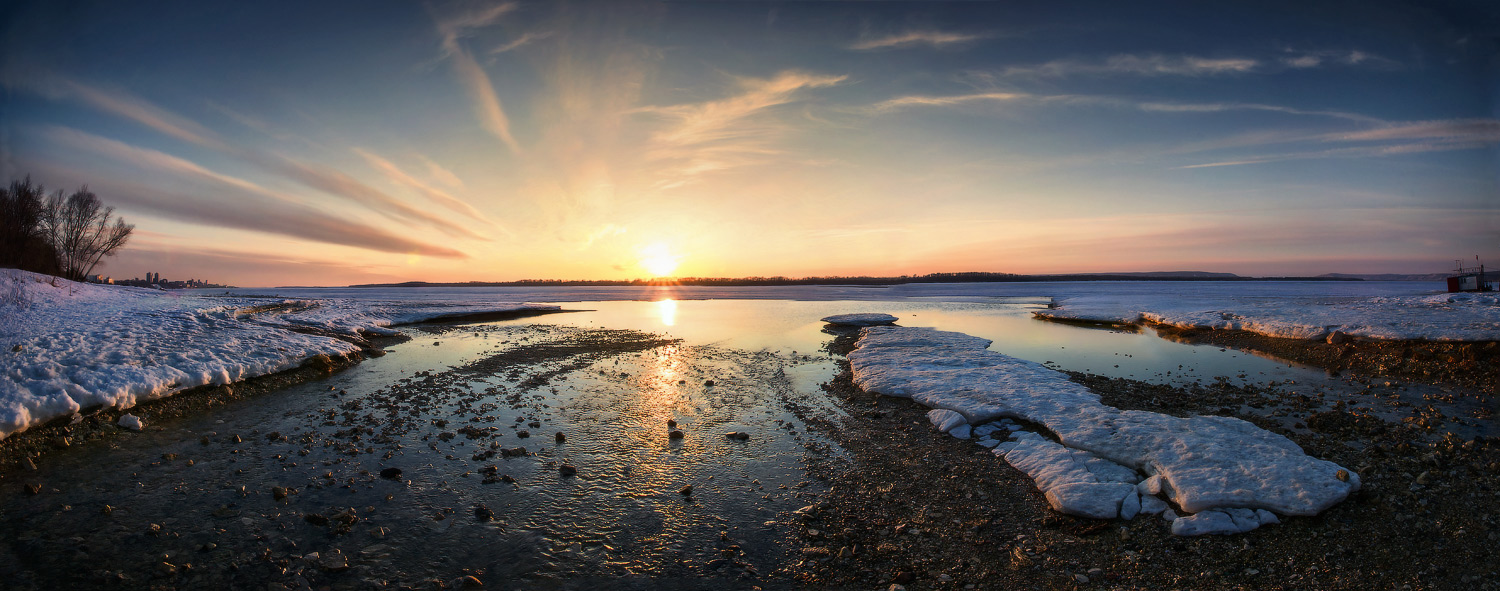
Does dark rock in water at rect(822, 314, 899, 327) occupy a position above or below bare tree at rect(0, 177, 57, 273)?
below

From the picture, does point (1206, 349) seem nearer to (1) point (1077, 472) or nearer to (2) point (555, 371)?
(1) point (1077, 472)

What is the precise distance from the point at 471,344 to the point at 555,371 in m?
9.24

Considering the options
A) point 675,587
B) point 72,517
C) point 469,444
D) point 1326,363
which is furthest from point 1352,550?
point 1326,363

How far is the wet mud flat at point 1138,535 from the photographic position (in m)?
4.89

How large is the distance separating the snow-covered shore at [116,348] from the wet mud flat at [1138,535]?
13.3m

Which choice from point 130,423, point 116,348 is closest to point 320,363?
point 116,348

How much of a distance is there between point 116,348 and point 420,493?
39.1 ft

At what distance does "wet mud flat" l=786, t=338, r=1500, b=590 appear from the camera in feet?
16.0

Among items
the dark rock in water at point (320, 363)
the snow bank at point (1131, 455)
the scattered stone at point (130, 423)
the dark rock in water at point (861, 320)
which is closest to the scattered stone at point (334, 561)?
the scattered stone at point (130, 423)

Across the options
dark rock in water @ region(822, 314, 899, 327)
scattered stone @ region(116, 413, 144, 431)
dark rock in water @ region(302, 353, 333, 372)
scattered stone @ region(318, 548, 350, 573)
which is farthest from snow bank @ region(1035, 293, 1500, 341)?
dark rock in water @ region(302, 353, 333, 372)

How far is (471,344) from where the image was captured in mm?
22797

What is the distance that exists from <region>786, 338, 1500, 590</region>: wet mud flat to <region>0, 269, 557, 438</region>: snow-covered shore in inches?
523

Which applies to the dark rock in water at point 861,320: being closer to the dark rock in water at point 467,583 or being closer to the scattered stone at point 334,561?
the dark rock in water at point 467,583

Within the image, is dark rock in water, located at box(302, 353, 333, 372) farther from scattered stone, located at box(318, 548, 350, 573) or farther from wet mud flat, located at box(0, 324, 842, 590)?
scattered stone, located at box(318, 548, 350, 573)
